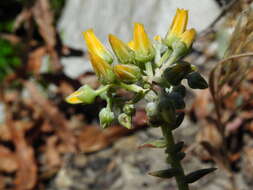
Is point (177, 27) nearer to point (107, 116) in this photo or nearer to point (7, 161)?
point (107, 116)

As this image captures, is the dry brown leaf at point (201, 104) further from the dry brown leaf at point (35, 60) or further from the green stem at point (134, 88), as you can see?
the green stem at point (134, 88)

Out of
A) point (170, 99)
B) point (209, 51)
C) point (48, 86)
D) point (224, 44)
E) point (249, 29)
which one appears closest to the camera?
point (170, 99)

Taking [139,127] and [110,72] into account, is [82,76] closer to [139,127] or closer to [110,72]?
[139,127]

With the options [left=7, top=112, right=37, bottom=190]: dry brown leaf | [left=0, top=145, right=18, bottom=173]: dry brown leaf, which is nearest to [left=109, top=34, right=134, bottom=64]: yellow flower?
[left=7, top=112, right=37, bottom=190]: dry brown leaf

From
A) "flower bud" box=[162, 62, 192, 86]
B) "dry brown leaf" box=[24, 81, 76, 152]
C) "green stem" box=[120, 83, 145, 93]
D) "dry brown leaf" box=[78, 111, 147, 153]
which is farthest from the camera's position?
"dry brown leaf" box=[24, 81, 76, 152]

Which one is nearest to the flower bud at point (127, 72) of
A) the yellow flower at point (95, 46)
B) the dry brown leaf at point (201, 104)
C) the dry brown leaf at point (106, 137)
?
the yellow flower at point (95, 46)

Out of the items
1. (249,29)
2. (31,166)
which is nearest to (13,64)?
(31,166)

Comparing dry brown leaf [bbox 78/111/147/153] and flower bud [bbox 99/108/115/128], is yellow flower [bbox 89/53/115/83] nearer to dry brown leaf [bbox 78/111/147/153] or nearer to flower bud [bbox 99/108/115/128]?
flower bud [bbox 99/108/115/128]
